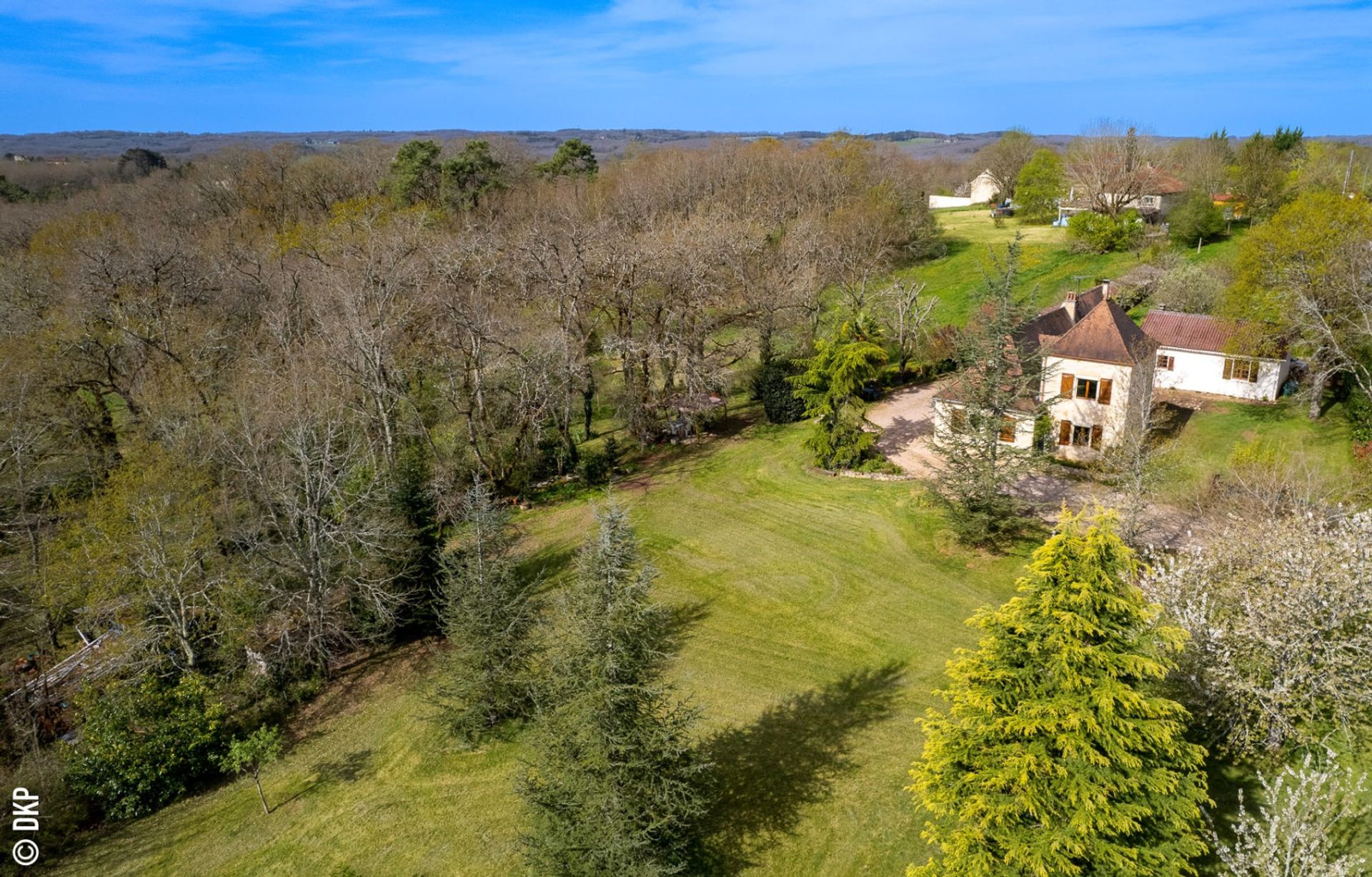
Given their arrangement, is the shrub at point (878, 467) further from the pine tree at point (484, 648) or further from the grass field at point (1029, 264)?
the grass field at point (1029, 264)

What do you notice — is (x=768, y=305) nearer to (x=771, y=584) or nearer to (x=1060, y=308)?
(x=1060, y=308)

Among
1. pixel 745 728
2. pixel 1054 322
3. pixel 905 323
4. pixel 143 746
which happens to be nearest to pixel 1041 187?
pixel 905 323

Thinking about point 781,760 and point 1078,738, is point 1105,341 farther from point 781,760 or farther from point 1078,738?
point 1078,738

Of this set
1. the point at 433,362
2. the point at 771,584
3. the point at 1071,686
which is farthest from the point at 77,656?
the point at 1071,686

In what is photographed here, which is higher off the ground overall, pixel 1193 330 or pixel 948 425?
pixel 1193 330

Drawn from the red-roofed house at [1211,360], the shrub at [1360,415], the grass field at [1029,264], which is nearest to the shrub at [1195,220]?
the grass field at [1029,264]

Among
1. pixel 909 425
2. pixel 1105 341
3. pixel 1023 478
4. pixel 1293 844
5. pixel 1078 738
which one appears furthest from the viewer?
pixel 909 425
